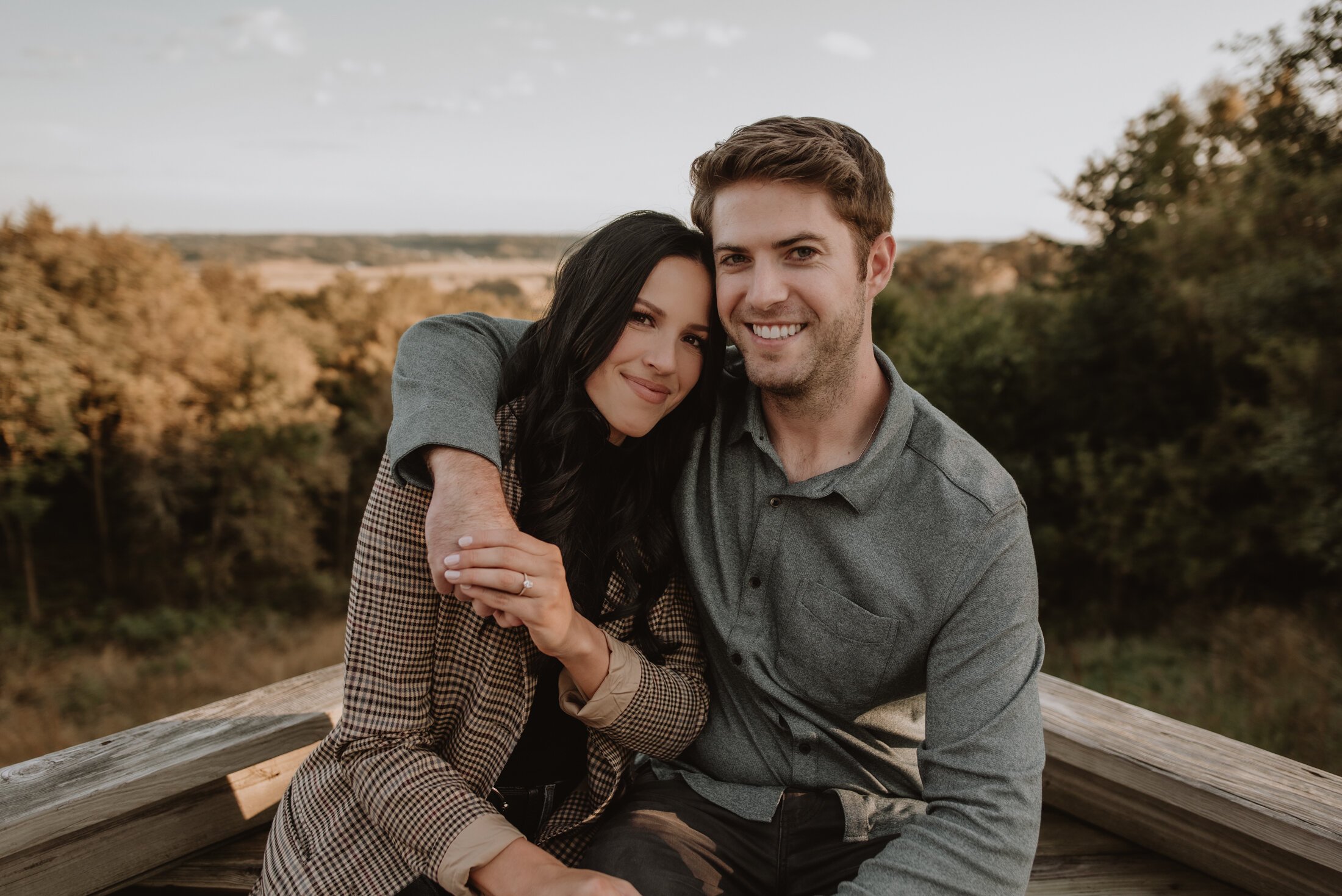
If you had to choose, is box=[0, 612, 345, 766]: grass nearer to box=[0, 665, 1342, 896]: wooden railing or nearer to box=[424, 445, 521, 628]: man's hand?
box=[0, 665, 1342, 896]: wooden railing

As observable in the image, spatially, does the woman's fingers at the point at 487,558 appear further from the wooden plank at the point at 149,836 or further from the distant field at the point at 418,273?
the distant field at the point at 418,273

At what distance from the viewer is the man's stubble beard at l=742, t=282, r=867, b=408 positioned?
2.19 metres

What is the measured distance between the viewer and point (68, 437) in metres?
19.8

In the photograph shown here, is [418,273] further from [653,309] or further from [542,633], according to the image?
[542,633]

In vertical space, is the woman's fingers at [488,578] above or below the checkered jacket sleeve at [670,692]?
above

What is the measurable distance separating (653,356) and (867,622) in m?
0.85

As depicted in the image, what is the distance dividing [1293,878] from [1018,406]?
18742mm

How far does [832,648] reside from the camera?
2.06 meters

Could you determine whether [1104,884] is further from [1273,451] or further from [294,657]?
[294,657]

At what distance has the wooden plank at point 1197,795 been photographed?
2021 millimetres

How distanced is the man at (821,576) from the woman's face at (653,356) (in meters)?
0.12

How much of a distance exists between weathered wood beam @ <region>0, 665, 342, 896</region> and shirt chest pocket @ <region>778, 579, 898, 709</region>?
4.85 ft

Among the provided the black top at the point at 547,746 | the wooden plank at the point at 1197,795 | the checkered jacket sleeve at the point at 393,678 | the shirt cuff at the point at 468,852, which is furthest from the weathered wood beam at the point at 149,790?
the wooden plank at the point at 1197,795

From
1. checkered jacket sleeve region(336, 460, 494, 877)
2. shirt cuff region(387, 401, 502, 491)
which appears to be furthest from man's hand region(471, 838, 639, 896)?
shirt cuff region(387, 401, 502, 491)
